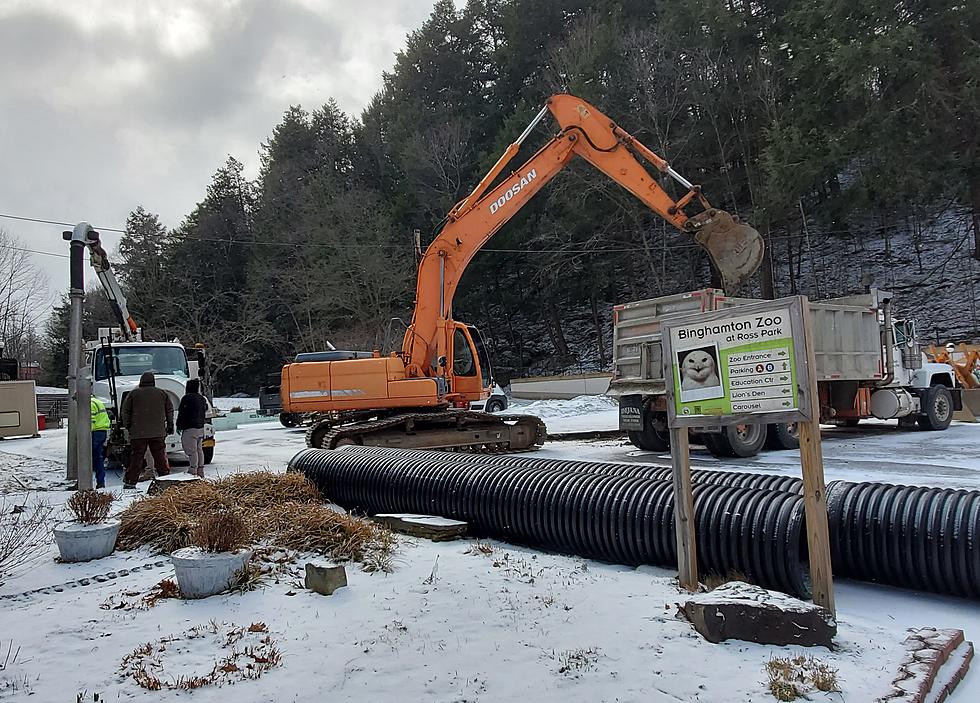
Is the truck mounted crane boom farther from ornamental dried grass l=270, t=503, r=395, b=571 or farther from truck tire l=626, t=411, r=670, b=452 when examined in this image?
truck tire l=626, t=411, r=670, b=452

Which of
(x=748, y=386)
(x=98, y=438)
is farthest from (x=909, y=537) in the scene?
(x=98, y=438)

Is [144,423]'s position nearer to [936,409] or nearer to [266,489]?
[266,489]

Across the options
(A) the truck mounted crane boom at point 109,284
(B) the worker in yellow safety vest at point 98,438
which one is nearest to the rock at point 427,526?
(B) the worker in yellow safety vest at point 98,438

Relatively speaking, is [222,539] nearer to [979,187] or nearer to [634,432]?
[634,432]

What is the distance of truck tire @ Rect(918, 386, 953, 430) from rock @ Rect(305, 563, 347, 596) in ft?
44.5

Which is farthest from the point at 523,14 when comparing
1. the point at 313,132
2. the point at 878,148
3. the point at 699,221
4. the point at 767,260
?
the point at 699,221

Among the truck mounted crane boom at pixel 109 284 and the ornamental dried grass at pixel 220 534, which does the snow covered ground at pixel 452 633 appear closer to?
the ornamental dried grass at pixel 220 534

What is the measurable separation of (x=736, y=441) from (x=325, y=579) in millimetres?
7806

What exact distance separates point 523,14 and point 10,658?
39.4 meters

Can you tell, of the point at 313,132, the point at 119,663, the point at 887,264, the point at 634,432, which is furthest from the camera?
the point at 313,132

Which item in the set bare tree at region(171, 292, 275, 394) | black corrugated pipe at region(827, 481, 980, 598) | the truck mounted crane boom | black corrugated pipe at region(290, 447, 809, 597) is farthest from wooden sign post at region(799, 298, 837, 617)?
bare tree at region(171, 292, 275, 394)

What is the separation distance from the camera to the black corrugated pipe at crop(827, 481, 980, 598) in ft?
15.9

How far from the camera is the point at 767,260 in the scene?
2750cm

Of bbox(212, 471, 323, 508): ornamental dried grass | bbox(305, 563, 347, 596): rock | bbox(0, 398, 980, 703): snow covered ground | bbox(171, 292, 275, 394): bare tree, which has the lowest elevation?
bbox(0, 398, 980, 703): snow covered ground
